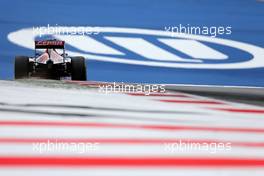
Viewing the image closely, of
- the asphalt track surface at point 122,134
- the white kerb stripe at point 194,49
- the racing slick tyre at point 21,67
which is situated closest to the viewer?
the asphalt track surface at point 122,134

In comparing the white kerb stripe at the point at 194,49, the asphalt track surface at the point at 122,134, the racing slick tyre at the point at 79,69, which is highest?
the white kerb stripe at the point at 194,49

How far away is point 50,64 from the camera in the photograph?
164 cm

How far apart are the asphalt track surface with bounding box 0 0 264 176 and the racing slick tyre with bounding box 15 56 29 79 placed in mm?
40

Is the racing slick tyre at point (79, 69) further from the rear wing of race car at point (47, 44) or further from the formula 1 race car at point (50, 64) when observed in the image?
the rear wing of race car at point (47, 44)

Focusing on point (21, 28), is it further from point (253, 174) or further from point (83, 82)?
point (253, 174)

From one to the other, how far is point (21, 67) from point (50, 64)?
0.13 metres

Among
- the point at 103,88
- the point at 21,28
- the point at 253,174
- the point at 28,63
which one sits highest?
the point at 21,28

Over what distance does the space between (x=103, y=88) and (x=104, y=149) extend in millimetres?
735

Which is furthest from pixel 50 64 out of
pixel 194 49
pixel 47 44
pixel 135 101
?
pixel 194 49

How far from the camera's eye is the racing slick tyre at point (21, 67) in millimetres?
1594

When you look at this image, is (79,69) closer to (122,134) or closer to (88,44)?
(88,44)

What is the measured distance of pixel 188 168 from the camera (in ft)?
2.16

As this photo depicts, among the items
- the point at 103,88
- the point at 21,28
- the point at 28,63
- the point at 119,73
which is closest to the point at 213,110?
the point at 103,88

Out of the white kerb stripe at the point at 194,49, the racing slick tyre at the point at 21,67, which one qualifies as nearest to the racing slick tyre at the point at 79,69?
the racing slick tyre at the point at 21,67
